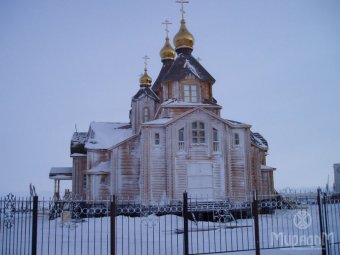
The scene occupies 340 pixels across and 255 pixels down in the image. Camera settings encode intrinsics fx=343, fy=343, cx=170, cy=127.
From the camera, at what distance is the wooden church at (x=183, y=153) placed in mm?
21797

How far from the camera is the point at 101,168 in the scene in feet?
87.2

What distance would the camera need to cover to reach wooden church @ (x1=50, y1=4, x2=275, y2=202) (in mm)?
21797

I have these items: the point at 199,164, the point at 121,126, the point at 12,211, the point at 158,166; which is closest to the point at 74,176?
the point at 121,126

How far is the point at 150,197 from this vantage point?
21.4 m

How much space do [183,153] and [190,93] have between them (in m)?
5.01

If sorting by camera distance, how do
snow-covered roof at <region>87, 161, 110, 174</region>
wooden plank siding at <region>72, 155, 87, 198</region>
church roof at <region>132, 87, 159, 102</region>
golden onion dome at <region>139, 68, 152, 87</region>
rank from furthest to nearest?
golden onion dome at <region>139, 68, 152, 87</region>, church roof at <region>132, 87, 159, 102</region>, wooden plank siding at <region>72, 155, 87, 198</region>, snow-covered roof at <region>87, 161, 110, 174</region>

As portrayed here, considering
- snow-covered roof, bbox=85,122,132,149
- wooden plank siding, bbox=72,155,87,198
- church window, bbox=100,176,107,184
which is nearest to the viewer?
church window, bbox=100,176,107,184

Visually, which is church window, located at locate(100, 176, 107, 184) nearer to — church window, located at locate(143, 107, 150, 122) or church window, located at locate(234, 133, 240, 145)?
church window, located at locate(143, 107, 150, 122)

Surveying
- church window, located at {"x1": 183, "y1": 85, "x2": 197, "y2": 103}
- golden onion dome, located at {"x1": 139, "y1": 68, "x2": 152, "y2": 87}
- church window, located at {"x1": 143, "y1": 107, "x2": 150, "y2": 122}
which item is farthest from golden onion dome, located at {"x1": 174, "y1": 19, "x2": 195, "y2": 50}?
church window, located at {"x1": 143, "y1": 107, "x2": 150, "y2": 122}

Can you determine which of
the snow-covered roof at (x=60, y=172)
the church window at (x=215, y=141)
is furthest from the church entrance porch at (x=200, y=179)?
the snow-covered roof at (x=60, y=172)

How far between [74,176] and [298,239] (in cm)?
2279

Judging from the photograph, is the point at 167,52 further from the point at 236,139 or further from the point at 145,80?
the point at 236,139

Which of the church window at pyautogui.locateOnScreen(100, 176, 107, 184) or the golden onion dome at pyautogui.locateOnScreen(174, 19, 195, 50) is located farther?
the golden onion dome at pyautogui.locateOnScreen(174, 19, 195, 50)

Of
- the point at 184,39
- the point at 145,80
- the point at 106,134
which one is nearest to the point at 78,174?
the point at 106,134
